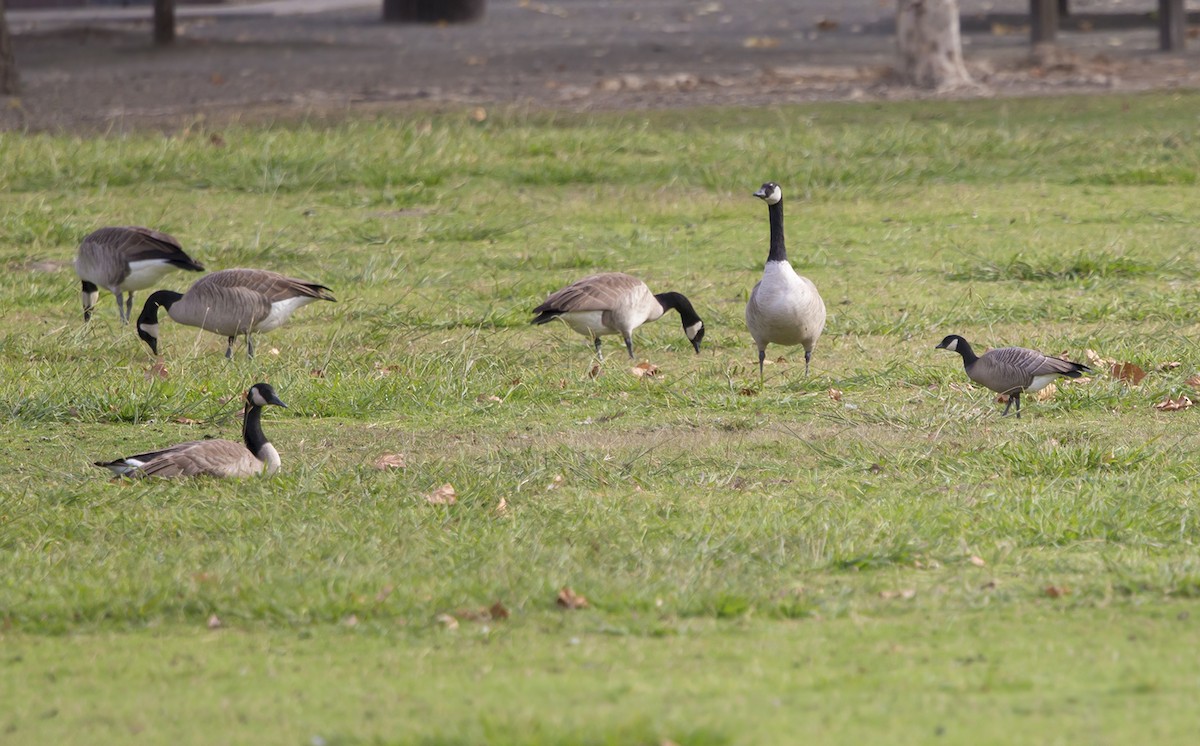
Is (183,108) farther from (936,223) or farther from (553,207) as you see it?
(936,223)

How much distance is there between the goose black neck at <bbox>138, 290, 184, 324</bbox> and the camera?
9.27 m

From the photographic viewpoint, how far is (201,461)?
670 centimetres

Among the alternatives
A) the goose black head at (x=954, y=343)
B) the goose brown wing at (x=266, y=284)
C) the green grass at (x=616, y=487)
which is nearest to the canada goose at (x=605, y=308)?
the green grass at (x=616, y=487)

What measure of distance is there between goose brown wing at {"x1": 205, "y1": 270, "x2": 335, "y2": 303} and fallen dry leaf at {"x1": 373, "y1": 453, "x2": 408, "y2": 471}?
2361 mm

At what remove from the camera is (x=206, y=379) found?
852 centimetres

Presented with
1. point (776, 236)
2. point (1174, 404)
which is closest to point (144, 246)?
point (776, 236)

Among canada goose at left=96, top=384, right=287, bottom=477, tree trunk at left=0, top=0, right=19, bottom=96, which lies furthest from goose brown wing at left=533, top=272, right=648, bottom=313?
tree trunk at left=0, top=0, right=19, bottom=96

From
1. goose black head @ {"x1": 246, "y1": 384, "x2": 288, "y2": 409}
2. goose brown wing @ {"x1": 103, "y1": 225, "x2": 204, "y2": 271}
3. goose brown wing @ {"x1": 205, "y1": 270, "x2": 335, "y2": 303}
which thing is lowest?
goose black head @ {"x1": 246, "y1": 384, "x2": 288, "y2": 409}

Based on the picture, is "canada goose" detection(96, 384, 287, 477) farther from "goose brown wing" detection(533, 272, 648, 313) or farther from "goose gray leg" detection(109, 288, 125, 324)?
"goose gray leg" detection(109, 288, 125, 324)

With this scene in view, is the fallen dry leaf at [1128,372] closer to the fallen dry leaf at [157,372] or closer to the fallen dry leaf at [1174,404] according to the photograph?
the fallen dry leaf at [1174,404]

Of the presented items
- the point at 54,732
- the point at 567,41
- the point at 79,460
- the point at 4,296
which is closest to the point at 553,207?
the point at 4,296

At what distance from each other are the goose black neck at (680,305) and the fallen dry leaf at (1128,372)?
2373 mm

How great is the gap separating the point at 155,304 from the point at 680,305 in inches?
121

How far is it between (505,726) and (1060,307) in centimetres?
658
